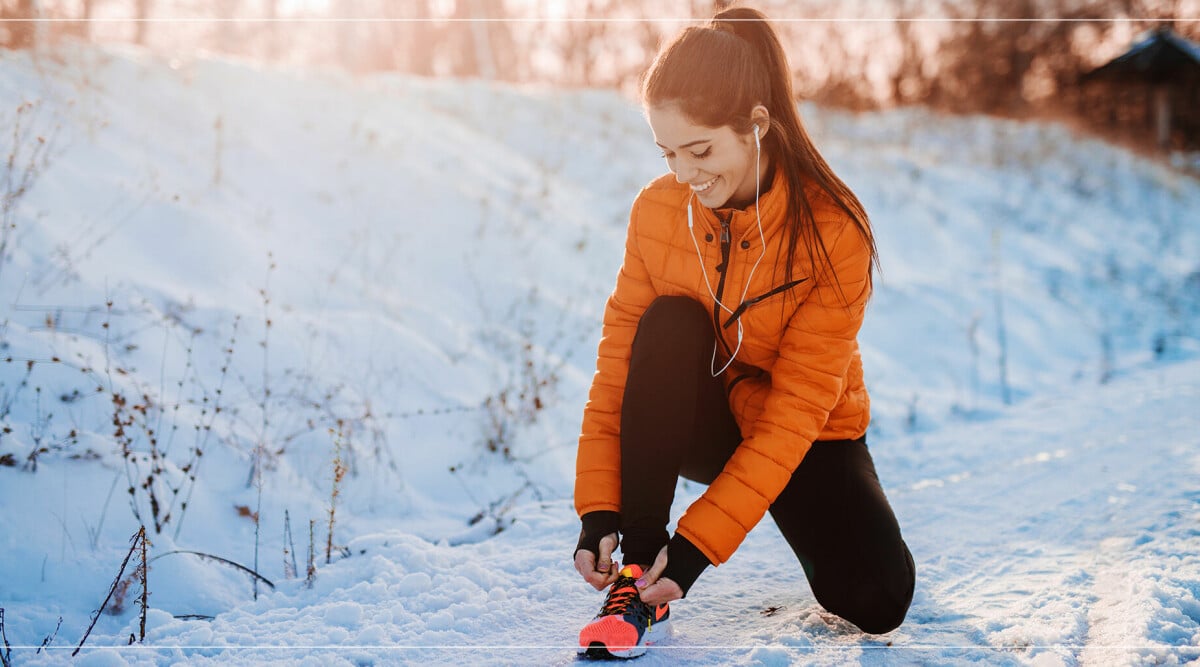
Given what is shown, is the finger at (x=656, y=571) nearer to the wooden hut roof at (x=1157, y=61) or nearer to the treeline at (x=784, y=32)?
the treeline at (x=784, y=32)

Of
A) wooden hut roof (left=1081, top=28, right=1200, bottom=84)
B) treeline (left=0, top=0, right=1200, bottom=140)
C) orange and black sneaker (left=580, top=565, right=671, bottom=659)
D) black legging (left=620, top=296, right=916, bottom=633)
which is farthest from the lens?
wooden hut roof (left=1081, top=28, right=1200, bottom=84)

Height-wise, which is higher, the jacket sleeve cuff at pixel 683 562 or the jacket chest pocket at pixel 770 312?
the jacket chest pocket at pixel 770 312

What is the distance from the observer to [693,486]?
11.4 feet

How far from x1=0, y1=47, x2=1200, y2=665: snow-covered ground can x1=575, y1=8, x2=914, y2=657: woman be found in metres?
0.23

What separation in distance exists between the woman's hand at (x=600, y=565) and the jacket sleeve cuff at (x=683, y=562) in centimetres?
14

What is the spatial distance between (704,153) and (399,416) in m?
2.16

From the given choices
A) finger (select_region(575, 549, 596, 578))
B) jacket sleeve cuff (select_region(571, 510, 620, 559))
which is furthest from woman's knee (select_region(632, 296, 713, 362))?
finger (select_region(575, 549, 596, 578))

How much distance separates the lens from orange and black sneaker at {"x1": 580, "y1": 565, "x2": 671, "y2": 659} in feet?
6.25

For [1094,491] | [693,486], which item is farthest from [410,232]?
[1094,491]

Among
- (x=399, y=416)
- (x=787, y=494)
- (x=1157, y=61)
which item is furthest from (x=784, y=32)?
(x=787, y=494)

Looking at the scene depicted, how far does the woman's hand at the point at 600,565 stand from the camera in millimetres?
1979

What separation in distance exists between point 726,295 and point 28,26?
20.7 ft

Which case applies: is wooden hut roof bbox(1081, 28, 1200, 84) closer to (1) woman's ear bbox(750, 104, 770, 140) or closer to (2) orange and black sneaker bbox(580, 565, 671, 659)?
(1) woman's ear bbox(750, 104, 770, 140)

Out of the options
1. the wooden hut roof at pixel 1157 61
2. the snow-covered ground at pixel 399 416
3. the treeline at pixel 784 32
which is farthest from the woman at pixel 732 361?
the wooden hut roof at pixel 1157 61
